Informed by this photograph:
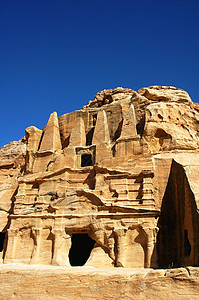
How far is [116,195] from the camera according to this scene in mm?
15758

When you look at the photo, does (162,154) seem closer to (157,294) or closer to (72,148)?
(72,148)

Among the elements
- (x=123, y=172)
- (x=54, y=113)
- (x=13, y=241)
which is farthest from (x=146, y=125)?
(x=13, y=241)

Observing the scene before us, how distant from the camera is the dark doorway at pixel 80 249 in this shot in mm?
18031

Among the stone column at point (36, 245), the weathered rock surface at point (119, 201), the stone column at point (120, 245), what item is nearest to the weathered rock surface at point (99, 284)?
the weathered rock surface at point (119, 201)

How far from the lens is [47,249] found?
15445 millimetres

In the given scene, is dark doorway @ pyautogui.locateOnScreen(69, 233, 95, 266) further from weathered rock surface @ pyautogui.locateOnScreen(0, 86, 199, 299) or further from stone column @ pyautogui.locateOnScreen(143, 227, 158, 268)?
stone column @ pyautogui.locateOnScreen(143, 227, 158, 268)

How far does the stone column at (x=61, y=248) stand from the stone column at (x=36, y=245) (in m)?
0.91

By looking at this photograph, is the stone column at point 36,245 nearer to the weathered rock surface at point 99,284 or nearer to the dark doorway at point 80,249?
the dark doorway at point 80,249

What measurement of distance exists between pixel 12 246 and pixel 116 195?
6547mm

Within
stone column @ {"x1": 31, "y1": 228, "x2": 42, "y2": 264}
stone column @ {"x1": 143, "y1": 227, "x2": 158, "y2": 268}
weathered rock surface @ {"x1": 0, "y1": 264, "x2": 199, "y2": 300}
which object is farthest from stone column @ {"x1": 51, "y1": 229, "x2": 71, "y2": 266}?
stone column @ {"x1": 143, "y1": 227, "x2": 158, "y2": 268}

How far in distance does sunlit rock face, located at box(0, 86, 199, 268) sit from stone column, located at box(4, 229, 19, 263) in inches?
2.1

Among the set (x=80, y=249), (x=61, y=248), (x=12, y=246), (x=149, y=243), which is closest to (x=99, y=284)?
(x=149, y=243)

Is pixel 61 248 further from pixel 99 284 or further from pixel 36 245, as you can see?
pixel 99 284

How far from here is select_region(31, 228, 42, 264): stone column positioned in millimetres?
15227
